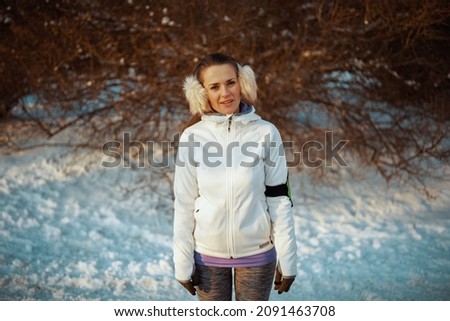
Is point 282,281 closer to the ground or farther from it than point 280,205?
closer to the ground

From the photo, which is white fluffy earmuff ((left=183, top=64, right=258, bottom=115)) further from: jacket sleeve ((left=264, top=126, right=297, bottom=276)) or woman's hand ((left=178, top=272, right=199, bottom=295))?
woman's hand ((left=178, top=272, right=199, bottom=295))

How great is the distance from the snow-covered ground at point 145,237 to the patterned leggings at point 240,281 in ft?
6.05

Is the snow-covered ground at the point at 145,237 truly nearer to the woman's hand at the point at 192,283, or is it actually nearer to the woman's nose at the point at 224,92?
the woman's hand at the point at 192,283

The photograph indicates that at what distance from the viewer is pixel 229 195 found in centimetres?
232

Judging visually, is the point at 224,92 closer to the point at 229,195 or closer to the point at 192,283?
the point at 229,195

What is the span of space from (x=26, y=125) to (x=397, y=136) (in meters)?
4.47

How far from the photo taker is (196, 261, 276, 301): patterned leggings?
2.42 metres

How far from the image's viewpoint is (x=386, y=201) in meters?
5.99

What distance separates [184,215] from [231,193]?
0.76ft

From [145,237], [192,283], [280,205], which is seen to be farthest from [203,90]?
[145,237]

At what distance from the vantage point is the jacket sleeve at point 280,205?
7.70 feet

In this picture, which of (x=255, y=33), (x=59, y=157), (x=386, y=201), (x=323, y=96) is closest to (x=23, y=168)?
(x=59, y=157)

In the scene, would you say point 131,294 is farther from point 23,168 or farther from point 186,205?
point 23,168

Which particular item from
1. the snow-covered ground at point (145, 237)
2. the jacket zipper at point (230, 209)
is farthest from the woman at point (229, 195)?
the snow-covered ground at point (145, 237)
